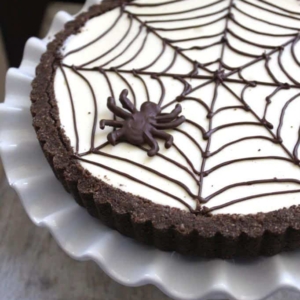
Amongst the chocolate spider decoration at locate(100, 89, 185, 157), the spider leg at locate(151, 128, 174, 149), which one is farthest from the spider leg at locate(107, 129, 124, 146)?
the spider leg at locate(151, 128, 174, 149)

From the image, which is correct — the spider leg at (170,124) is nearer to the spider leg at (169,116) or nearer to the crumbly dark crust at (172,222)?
the spider leg at (169,116)

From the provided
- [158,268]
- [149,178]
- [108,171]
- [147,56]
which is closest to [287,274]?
[158,268]

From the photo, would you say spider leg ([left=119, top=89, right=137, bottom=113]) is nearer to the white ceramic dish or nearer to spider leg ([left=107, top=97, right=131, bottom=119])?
spider leg ([left=107, top=97, right=131, bottom=119])

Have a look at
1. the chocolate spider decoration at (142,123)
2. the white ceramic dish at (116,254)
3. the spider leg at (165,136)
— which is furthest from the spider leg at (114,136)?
the white ceramic dish at (116,254)

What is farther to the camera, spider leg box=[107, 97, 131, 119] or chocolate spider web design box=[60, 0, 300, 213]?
spider leg box=[107, 97, 131, 119]

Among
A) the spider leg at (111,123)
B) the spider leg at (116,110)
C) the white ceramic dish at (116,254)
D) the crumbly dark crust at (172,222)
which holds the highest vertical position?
the spider leg at (116,110)

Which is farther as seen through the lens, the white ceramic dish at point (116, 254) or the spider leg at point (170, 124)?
the spider leg at point (170, 124)

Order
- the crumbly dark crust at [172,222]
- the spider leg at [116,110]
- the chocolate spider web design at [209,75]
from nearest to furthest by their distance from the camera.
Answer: the crumbly dark crust at [172,222], the chocolate spider web design at [209,75], the spider leg at [116,110]
